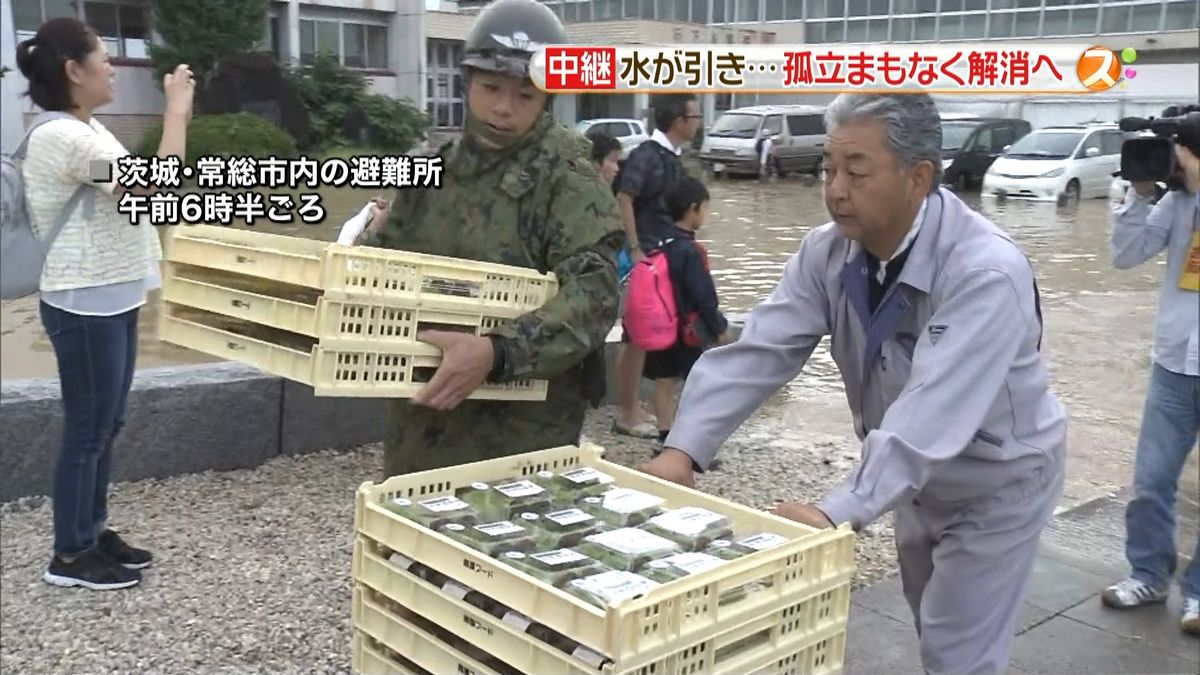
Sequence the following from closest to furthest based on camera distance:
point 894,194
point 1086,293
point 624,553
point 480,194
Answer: point 624,553 < point 894,194 < point 480,194 < point 1086,293

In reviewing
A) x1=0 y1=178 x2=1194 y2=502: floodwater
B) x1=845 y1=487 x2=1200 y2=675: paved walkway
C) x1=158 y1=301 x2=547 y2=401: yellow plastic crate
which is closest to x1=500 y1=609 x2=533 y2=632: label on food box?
x1=158 y1=301 x2=547 y2=401: yellow plastic crate

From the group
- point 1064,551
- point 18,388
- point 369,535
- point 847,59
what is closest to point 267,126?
point 18,388

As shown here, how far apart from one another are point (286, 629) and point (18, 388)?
1695 millimetres

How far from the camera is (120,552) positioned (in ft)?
11.8

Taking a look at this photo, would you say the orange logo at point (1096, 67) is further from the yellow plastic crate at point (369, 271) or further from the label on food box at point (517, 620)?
the label on food box at point (517, 620)

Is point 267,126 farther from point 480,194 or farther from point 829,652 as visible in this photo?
point 829,652

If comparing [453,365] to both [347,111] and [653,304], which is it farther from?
[653,304]

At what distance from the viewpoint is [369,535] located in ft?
5.55

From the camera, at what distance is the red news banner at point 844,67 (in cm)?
305

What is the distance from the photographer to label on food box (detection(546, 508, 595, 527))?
1705mm

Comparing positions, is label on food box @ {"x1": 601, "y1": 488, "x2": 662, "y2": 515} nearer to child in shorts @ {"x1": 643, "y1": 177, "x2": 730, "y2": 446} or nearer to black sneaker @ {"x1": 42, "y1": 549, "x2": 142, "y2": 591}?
black sneaker @ {"x1": 42, "y1": 549, "x2": 142, "y2": 591}

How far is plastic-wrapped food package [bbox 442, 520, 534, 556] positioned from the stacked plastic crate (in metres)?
0.50

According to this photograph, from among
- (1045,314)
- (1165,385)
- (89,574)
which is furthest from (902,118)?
(1045,314)

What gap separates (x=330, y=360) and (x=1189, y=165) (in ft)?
8.47
